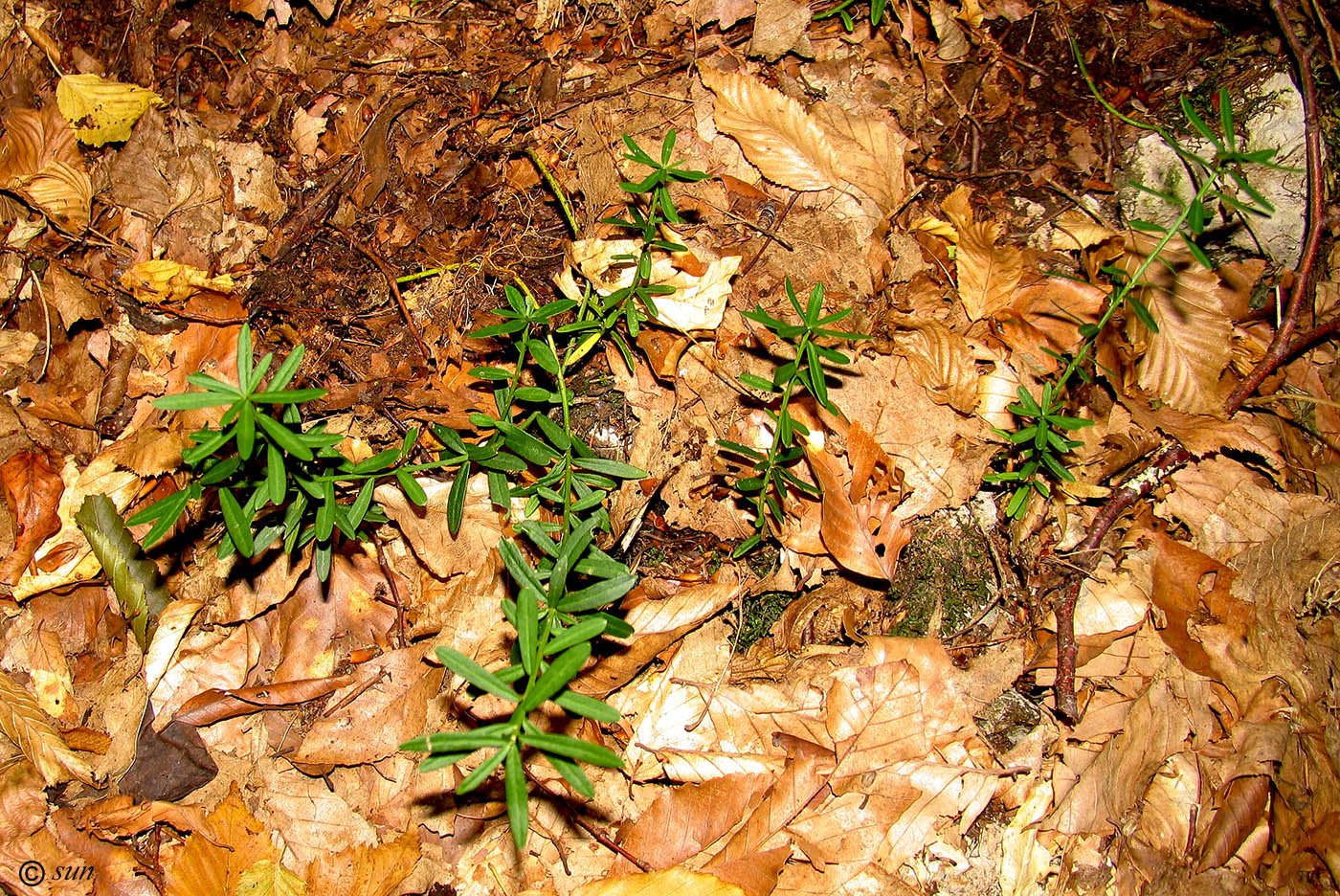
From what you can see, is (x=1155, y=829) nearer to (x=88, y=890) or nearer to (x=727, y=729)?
(x=727, y=729)

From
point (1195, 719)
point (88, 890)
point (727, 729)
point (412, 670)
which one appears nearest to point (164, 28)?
point (412, 670)

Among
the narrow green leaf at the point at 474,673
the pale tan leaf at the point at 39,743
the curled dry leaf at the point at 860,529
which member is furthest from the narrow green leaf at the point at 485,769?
the pale tan leaf at the point at 39,743

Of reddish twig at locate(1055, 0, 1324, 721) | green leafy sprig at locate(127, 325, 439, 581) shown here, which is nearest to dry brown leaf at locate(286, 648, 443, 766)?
green leafy sprig at locate(127, 325, 439, 581)

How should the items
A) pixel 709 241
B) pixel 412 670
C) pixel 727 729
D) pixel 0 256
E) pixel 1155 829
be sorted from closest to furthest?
pixel 1155 829
pixel 727 729
pixel 412 670
pixel 709 241
pixel 0 256

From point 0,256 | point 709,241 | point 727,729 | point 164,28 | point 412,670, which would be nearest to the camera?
point 727,729

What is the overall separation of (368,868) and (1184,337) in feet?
11.1

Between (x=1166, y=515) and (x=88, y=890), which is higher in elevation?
(x=1166, y=515)

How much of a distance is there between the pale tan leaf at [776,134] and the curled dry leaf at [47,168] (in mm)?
2989

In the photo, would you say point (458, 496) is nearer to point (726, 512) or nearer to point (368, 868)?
point (726, 512)

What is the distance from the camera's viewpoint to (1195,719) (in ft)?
8.31

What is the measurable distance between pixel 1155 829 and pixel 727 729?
1380 mm

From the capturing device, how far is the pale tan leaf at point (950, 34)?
3.21 metres

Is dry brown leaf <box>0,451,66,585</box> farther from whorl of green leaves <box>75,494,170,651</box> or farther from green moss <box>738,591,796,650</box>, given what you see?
green moss <box>738,591,796,650</box>

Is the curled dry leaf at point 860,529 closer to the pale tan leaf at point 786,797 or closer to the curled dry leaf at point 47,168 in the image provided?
the pale tan leaf at point 786,797
